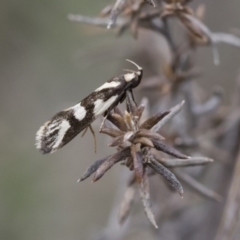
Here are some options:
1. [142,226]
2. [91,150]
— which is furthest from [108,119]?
[91,150]

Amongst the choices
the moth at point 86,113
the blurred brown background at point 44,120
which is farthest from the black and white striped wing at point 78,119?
the blurred brown background at point 44,120

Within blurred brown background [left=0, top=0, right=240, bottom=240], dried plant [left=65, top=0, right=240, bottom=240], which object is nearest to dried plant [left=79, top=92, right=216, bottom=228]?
dried plant [left=65, top=0, right=240, bottom=240]

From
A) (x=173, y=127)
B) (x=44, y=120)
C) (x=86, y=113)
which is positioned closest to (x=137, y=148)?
(x=86, y=113)

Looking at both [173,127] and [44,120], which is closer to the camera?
[173,127]

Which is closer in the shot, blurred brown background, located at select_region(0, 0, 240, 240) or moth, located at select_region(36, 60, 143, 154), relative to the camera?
moth, located at select_region(36, 60, 143, 154)

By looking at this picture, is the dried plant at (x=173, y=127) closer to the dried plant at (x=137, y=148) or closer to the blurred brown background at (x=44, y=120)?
the dried plant at (x=137, y=148)

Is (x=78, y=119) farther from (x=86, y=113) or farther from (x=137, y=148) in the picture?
(x=137, y=148)

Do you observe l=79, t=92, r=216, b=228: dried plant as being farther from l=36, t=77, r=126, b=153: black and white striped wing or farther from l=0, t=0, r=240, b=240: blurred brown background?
l=0, t=0, r=240, b=240: blurred brown background

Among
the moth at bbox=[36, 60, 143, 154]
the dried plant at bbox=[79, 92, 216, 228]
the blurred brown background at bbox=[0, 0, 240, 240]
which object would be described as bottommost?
the blurred brown background at bbox=[0, 0, 240, 240]
